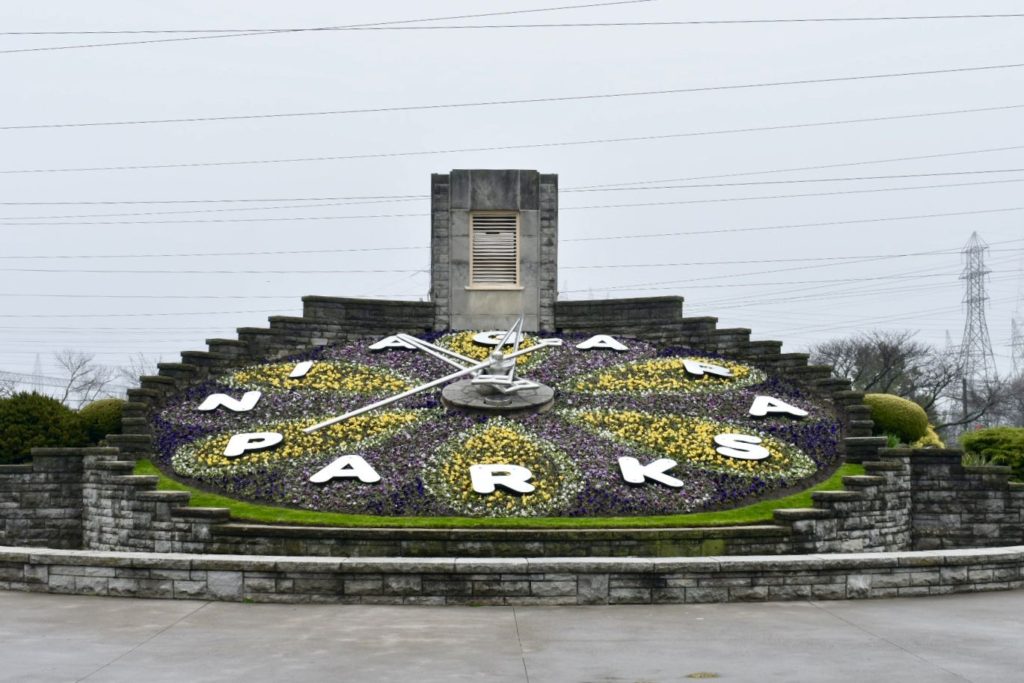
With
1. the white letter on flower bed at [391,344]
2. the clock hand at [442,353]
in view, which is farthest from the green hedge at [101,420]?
the clock hand at [442,353]

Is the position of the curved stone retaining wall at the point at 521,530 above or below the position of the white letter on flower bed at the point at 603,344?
below

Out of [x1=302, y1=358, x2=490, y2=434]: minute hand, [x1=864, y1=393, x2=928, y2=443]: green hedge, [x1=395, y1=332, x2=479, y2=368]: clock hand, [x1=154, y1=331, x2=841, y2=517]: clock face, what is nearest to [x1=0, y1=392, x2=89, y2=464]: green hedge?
[x1=154, y1=331, x2=841, y2=517]: clock face

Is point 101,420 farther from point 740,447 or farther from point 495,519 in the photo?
point 740,447

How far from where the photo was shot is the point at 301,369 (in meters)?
27.0

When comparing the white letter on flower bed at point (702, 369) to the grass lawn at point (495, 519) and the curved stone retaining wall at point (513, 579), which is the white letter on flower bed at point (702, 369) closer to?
the grass lawn at point (495, 519)

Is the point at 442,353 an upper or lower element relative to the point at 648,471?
upper

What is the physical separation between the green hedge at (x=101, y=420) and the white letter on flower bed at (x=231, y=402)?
1.98m

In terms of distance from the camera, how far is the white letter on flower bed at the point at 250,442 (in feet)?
73.5

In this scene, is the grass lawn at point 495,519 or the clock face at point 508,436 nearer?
the grass lawn at point 495,519

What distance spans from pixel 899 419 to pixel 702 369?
14.3 ft

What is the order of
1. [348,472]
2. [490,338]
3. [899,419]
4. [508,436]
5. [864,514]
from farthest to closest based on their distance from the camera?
[490,338]
[899,419]
[508,436]
[348,472]
[864,514]

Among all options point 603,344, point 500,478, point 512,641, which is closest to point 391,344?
point 603,344

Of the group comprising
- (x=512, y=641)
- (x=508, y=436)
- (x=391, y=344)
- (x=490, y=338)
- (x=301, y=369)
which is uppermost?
(x=490, y=338)

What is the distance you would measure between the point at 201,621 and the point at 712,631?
561 cm
